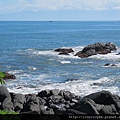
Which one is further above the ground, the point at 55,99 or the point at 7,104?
the point at 7,104

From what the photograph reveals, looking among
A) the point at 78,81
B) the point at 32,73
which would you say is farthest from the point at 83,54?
the point at 78,81

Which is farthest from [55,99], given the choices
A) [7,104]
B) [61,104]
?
[7,104]

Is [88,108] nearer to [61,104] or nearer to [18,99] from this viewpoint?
[61,104]

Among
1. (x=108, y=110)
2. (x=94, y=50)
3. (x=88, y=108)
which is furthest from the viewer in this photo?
(x=94, y=50)

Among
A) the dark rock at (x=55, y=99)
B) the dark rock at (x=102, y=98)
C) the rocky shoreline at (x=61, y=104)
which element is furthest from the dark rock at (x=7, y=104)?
the dark rock at (x=102, y=98)

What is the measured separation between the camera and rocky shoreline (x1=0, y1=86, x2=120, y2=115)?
55.2 feet

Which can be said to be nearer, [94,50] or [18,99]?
[18,99]

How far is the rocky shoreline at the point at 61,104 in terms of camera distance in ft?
55.2

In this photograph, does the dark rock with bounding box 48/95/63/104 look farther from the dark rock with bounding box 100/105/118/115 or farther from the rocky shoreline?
the dark rock with bounding box 100/105/118/115

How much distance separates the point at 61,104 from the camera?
2089 cm

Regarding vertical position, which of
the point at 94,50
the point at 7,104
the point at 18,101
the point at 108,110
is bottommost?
the point at 94,50

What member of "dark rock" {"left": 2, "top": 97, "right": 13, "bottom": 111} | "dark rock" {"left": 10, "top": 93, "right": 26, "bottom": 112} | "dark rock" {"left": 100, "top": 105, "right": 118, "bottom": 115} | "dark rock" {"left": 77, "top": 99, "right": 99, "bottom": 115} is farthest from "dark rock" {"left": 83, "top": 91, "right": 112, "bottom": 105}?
"dark rock" {"left": 2, "top": 97, "right": 13, "bottom": 111}

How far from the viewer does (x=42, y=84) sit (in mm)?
28594

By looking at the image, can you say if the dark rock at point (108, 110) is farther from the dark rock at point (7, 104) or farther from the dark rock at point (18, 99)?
the dark rock at point (18, 99)
